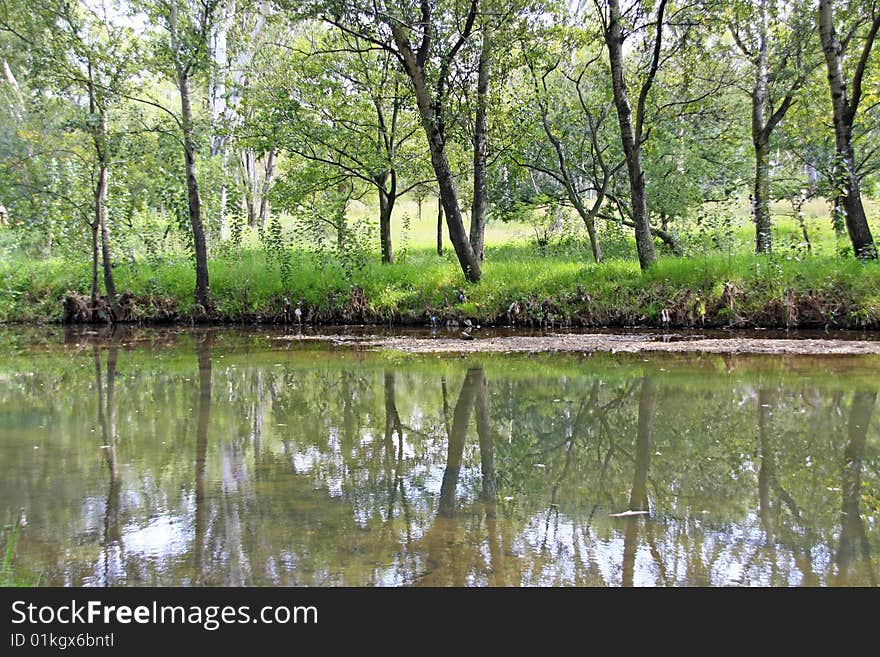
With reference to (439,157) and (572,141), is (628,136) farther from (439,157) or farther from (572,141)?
(572,141)

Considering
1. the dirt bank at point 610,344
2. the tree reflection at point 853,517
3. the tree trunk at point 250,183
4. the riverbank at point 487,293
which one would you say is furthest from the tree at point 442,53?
the tree trunk at point 250,183

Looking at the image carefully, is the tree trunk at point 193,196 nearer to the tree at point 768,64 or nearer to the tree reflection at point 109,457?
the tree reflection at point 109,457

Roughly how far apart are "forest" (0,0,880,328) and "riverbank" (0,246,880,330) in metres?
0.04

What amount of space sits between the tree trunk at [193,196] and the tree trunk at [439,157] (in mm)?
4646

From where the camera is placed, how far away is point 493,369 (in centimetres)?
973

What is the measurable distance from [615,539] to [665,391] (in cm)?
435

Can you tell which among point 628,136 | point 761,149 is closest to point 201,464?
point 628,136

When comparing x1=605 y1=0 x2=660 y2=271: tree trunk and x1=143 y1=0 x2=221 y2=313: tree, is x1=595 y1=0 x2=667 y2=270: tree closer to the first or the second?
x1=605 y1=0 x2=660 y2=271: tree trunk

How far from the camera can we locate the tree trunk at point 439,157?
45.5 ft

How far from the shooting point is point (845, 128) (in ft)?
41.2

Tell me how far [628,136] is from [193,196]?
9498 mm

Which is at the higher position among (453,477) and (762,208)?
(762,208)

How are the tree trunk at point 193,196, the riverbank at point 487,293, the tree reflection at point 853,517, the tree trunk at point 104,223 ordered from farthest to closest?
the tree trunk at point 104,223 < the tree trunk at point 193,196 < the riverbank at point 487,293 < the tree reflection at point 853,517

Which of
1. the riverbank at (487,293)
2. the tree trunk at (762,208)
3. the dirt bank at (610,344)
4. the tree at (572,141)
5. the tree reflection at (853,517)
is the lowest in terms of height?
the tree reflection at (853,517)
